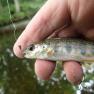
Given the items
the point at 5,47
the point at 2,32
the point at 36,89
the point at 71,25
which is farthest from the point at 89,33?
the point at 2,32

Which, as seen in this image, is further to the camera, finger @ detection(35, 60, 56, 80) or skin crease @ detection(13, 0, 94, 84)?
skin crease @ detection(13, 0, 94, 84)

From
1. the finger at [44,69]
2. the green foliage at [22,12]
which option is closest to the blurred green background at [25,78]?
the green foliage at [22,12]

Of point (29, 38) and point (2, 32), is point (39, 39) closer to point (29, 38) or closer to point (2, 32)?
point (29, 38)

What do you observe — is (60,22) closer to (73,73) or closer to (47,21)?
(47,21)

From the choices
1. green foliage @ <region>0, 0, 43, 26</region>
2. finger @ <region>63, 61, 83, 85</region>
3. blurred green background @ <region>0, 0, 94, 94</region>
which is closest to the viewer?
finger @ <region>63, 61, 83, 85</region>

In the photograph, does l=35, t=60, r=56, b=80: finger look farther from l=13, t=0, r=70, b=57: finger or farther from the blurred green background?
the blurred green background

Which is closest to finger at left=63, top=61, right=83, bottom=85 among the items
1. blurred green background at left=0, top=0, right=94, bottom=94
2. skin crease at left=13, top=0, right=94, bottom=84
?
skin crease at left=13, top=0, right=94, bottom=84
